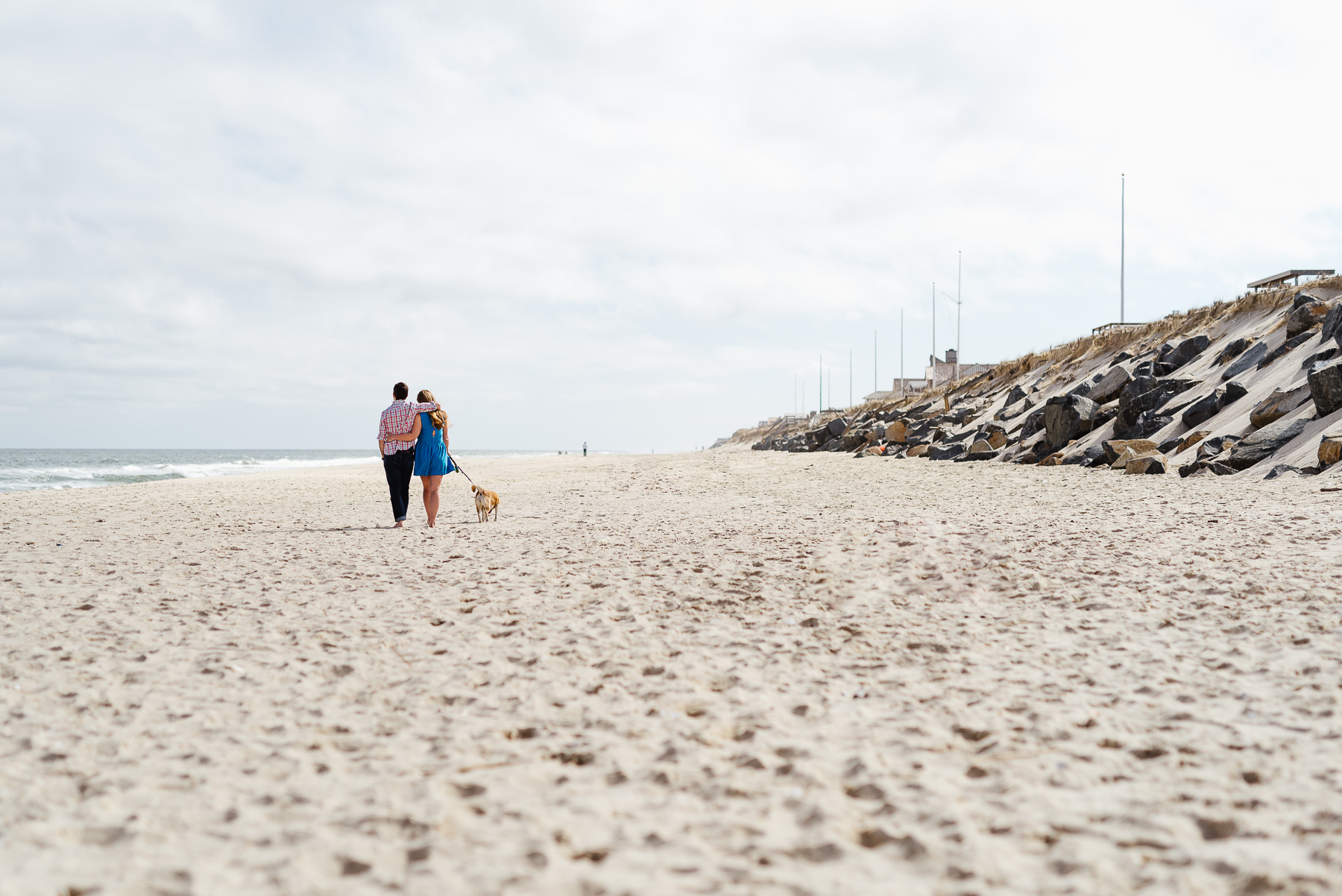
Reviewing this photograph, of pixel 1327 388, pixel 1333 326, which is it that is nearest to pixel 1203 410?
pixel 1333 326

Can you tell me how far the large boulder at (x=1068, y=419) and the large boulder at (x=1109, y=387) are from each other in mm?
1529

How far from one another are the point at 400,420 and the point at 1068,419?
50.2ft

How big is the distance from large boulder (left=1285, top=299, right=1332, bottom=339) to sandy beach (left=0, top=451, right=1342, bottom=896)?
12.5m

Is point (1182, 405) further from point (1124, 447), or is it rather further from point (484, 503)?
point (484, 503)

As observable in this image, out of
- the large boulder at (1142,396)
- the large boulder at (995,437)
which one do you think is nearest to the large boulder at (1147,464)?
the large boulder at (1142,396)

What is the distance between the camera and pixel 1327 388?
42.8 feet

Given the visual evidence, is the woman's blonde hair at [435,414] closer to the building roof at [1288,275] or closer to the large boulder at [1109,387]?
the large boulder at [1109,387]

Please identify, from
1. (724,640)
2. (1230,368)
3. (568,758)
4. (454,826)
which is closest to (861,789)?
(568,758)

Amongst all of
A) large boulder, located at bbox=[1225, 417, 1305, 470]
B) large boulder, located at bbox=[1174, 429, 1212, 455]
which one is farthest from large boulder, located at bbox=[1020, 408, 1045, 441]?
large boulder, located at bbox=[1225, 417, 1305, 470]

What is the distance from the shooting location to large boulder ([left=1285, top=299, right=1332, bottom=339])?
17562 millimetres

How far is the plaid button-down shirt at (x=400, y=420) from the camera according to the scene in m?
10.4

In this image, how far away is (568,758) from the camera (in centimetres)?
334

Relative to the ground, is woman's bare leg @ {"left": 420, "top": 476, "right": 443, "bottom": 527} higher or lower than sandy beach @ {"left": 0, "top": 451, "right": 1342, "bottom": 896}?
higher

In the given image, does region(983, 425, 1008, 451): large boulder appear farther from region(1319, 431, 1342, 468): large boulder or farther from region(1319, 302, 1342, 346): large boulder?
region(1319, 431, 1342, 468): large boulder
